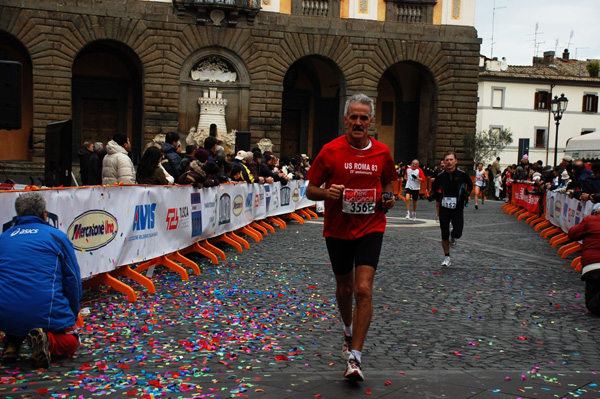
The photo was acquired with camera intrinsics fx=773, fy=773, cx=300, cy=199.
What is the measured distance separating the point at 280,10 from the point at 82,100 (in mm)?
10070

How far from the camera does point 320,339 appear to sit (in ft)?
21.8

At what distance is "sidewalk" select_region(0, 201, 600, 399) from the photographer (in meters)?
5.13

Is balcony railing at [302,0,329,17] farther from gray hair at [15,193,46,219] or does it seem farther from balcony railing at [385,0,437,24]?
gray hair at [15,193,46,219]

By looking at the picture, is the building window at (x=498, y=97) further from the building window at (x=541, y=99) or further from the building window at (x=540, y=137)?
the building window at (x=540, y=137)

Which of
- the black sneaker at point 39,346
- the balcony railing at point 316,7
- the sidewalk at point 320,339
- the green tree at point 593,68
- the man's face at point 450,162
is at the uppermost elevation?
the green tree at point 593,68

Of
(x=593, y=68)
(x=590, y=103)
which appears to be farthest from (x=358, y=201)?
(x=593, y=68)

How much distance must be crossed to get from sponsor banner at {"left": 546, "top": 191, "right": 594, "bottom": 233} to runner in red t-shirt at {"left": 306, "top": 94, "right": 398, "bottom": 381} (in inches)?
337

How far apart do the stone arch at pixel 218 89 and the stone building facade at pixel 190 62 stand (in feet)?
0.14

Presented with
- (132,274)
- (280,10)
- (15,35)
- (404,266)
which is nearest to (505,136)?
(280,10)

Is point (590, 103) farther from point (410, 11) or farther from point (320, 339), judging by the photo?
point (320, 339)

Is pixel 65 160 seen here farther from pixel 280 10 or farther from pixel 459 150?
pixel 459 150

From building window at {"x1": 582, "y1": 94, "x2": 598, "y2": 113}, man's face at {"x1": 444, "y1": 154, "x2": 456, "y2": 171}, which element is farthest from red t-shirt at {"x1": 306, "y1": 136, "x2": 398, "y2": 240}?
building window at {"x1": 582, "y1": 94, "x2": 598, "y2": 113}

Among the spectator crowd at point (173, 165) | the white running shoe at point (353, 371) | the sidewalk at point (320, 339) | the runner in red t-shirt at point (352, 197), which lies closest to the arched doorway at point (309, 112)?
the spectator crowd at point (173, 165)

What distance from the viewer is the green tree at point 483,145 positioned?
119ft
